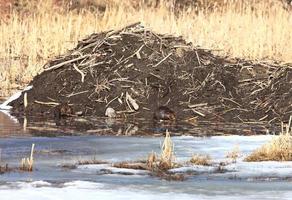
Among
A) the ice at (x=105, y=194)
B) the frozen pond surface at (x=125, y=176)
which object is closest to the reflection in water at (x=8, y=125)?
the frozen pond surface at (x=125, y=176)

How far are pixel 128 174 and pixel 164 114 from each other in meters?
4.56

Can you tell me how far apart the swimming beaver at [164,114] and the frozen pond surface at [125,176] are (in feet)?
6.86

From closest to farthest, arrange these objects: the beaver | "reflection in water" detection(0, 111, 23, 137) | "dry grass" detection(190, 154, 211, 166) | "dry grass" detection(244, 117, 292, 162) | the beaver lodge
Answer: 1. "dry grass" detection(190, 154, 211, 166)
2. "dry grass" detection(244, 117, 292, 162)
3. "reflection in water" detection(0, 111, 23, 137)
4. the beaver
5. the beaver lodge

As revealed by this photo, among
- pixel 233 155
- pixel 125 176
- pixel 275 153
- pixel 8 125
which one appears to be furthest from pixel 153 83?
pixel 125 176

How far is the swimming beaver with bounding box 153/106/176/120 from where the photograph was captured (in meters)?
11.1

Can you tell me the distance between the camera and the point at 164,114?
36.5ft

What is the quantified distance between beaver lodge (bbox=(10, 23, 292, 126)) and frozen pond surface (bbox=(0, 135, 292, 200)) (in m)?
2.63

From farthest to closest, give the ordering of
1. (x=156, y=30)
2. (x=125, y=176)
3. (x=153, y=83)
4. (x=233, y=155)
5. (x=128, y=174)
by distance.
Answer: (x=156, y=30) < (x=153, y=83) < (x=233, y=155) < (x=128, y=174) < (x=125, y=176)

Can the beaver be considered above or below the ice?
above

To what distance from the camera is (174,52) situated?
1281cm

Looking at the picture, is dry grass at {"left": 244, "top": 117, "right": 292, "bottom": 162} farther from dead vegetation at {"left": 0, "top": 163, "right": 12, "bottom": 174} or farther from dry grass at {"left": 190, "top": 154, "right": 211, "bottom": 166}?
dead vegetation at {"left": 0, "top": 163, "right": 12, "bottom": 174}

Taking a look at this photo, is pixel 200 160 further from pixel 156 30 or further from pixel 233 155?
pixel 156 30

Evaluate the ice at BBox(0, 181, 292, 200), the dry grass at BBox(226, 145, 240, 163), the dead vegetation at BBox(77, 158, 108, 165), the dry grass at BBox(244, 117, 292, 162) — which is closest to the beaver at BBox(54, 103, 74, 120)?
the dead vegetation at BBox(77, 158, 108, 165)

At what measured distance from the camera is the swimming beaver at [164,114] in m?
11.1
